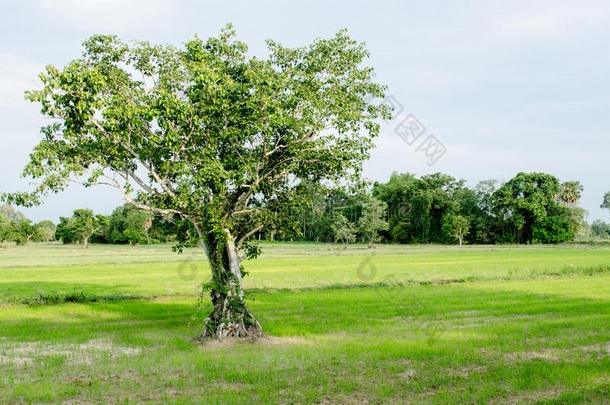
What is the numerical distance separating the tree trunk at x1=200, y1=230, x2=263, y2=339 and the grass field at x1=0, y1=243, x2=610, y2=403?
0.54m

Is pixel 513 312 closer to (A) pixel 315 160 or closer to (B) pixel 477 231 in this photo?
(A) pixel 315 160

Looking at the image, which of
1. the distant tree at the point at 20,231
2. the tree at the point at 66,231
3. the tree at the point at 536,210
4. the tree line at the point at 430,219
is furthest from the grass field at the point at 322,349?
the tree at the point at 66,231

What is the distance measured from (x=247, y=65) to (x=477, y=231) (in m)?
115

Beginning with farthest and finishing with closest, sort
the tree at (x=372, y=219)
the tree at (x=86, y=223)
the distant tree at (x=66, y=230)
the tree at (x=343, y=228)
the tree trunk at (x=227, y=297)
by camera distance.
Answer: the distant tree at (x=66, y=230) < the tree at (x=86, y=223) < the tree at (x=372, y=219) < the tree at (x=343, y=228) < the tree trunk at (x=227, y=297)

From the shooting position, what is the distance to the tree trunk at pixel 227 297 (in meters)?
15.7

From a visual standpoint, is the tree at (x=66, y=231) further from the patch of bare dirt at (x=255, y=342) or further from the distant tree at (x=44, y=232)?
the patch of bare dirt at (x=255, y=342)

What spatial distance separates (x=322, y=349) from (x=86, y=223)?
125239 millimetres

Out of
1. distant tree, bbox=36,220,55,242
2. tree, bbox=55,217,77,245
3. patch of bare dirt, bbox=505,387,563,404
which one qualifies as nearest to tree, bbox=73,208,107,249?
tree, bbox=55,217,77,245

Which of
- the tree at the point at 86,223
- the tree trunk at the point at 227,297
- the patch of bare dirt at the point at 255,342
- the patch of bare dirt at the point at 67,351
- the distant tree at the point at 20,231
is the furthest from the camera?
the tree at the point at 86,223

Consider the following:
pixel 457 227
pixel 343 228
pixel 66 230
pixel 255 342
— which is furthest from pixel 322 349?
pixel 66 230

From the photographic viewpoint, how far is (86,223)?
416 ft

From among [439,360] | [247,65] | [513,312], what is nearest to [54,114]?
[247,65]

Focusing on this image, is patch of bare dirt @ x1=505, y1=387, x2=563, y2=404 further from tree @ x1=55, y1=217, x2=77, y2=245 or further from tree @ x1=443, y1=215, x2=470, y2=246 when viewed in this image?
tree @ x1=55, y1=217, x2=77, y2=245

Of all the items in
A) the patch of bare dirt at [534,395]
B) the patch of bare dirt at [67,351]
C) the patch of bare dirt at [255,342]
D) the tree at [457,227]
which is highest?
the tree at [457,227]
